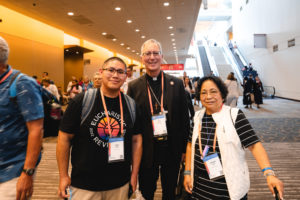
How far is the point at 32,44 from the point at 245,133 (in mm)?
11148

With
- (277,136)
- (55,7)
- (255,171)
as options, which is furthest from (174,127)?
(55,7)

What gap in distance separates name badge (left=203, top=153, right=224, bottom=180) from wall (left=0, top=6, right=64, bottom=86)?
965 centimetres

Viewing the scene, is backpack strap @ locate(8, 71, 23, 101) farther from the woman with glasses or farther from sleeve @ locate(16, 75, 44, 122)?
the woman with glasses

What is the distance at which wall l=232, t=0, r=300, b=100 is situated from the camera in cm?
1090

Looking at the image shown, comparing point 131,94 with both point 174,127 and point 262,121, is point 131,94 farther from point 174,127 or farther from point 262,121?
point 262,121

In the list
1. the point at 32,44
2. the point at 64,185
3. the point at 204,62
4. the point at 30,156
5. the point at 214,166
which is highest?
the point at 204,62

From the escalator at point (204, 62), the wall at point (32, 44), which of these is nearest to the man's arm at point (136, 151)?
the wall at point (32, 44)

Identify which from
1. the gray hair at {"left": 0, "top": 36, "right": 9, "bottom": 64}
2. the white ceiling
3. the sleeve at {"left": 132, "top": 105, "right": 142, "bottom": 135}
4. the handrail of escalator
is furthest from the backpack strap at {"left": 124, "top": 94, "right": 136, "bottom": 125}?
the handrail of escalator

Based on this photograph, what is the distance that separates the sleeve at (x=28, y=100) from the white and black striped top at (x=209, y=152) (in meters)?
1.13

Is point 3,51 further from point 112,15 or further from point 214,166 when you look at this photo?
point 112,15

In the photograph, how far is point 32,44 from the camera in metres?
9.77

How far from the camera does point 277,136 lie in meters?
4.92

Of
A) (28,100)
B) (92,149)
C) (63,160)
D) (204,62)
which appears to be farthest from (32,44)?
(204,62)

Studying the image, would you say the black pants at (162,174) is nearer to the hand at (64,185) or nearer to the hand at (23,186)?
the hand at (64,185)
